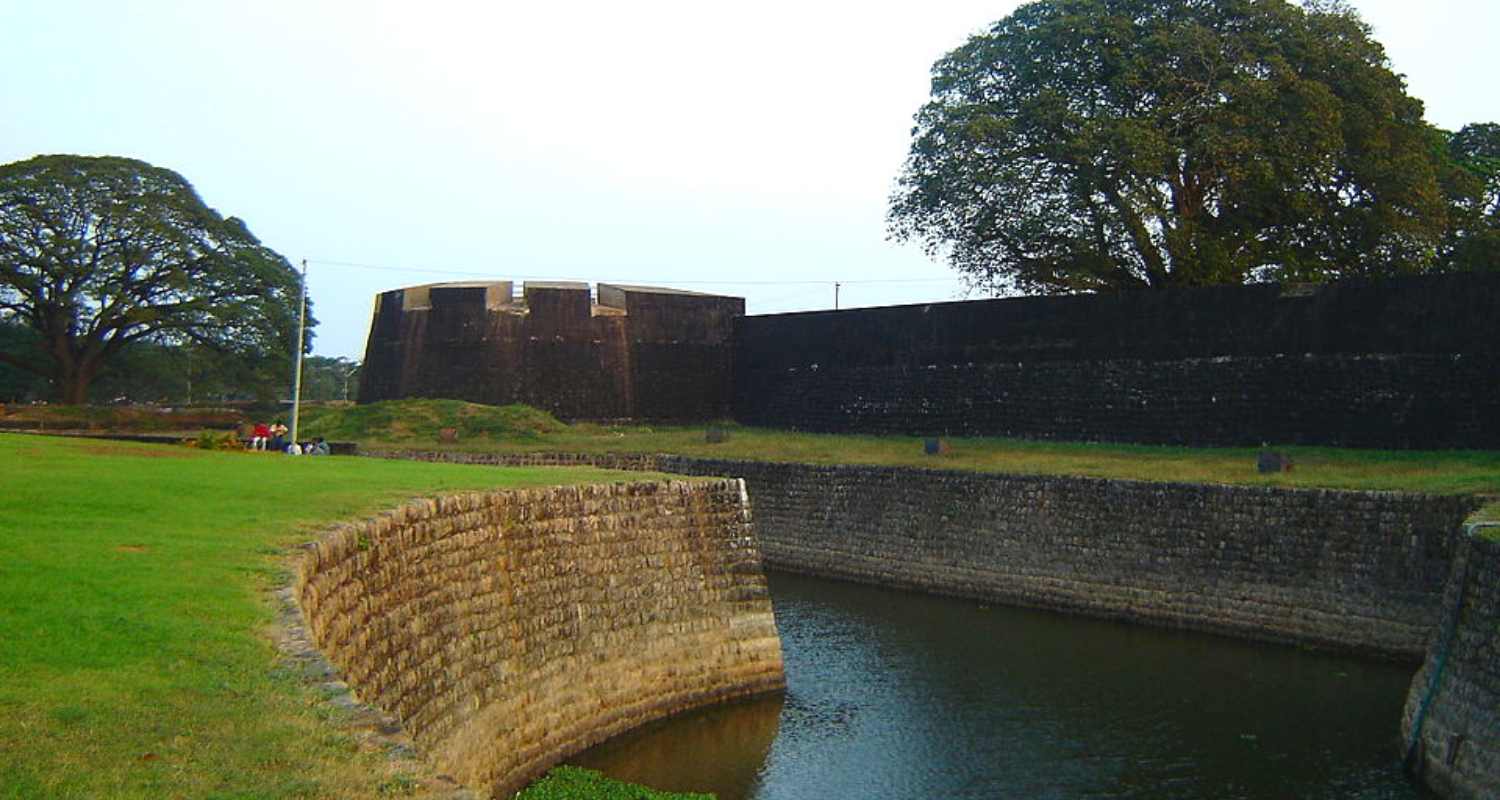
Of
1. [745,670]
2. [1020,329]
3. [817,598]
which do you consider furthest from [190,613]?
[1020,329]

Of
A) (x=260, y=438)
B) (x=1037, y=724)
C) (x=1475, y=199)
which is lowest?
(x=1037, y=724)

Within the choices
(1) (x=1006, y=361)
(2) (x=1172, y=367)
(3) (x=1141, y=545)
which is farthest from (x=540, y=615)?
(1) (x=1006, y=361)

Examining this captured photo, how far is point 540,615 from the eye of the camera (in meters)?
10.0

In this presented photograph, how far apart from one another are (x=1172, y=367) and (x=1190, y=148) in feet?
15.5

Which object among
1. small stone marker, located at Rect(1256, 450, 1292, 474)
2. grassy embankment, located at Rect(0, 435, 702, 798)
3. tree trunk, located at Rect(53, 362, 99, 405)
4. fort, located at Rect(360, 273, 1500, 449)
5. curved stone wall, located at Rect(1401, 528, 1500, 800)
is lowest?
curved stone wall, located at Rect(1401, 528, 1500, 800)

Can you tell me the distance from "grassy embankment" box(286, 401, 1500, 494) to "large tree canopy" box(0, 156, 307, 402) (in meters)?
2.72

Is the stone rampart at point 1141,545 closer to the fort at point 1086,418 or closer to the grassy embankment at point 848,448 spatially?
the fort at point 1086,418

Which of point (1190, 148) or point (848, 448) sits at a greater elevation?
point (1190, 148)

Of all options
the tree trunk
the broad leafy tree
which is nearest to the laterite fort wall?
the broad leafy tree

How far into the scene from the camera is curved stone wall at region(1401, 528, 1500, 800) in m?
8.84

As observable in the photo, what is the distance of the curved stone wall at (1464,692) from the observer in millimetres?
8836

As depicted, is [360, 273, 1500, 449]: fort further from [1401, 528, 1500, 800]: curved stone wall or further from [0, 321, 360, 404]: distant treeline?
[1401, 528, 1500, 800]: curved stone wall

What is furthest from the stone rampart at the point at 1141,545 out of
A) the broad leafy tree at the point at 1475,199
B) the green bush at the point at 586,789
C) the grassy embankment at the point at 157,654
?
the broad leafy tree at the point at 1475,199

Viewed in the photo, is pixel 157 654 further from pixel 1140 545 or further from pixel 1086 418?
pixel 1086 418
